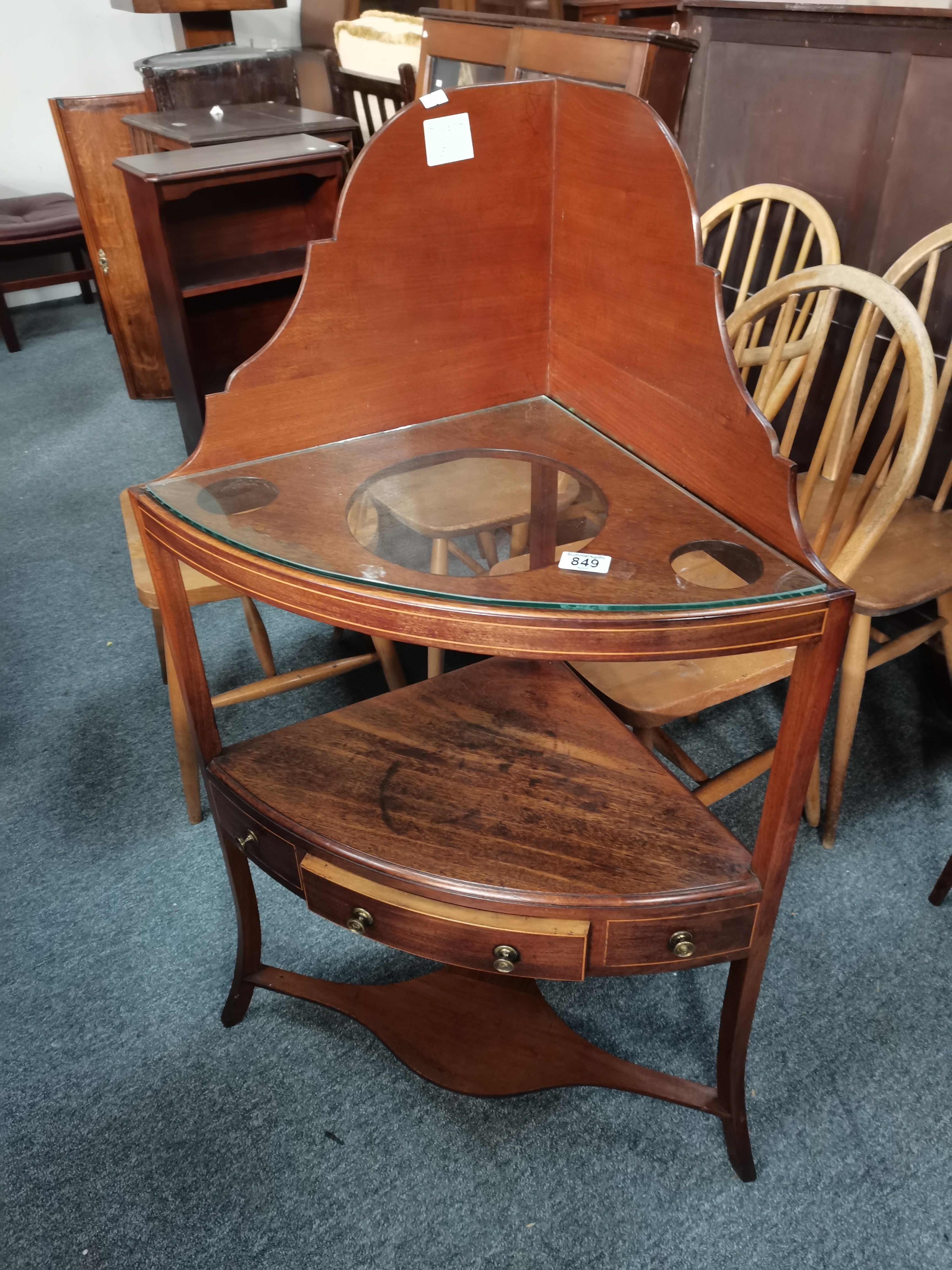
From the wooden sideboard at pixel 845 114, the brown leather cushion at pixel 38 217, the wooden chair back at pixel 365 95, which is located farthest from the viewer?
the brown leather cushion at pixel 38 217

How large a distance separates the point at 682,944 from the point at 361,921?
0.33m

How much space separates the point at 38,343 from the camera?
394 centimetres

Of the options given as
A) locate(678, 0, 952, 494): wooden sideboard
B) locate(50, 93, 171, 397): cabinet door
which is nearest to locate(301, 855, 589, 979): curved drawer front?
locate(678, 0, 952, 494): wooden sideboard

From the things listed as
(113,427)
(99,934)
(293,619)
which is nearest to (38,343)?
(113,427)

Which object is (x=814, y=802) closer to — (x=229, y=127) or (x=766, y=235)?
(x=766, y=235)

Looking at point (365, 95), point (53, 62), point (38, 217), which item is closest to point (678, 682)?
point (365, 95)

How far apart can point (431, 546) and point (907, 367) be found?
0.71 metres

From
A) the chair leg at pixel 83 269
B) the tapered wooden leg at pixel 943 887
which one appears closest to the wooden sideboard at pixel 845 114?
the tapered wooden leg at pixel 943 887

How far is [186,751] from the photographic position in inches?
63.9

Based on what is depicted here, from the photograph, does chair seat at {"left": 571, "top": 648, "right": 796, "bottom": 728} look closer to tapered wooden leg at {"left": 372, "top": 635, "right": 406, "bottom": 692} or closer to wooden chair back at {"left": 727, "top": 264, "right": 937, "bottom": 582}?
wooden chair back at {"left": 727, "top": 264, "right": 937, "bottom": 582}

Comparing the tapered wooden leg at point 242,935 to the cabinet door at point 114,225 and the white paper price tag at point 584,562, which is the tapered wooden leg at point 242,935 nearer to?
the white paper price tag at point 584,562

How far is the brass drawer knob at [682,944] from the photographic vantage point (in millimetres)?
939

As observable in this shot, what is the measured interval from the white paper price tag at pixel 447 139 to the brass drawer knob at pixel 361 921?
2.59ft

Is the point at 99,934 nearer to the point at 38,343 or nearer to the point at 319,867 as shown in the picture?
the point at 319,867
